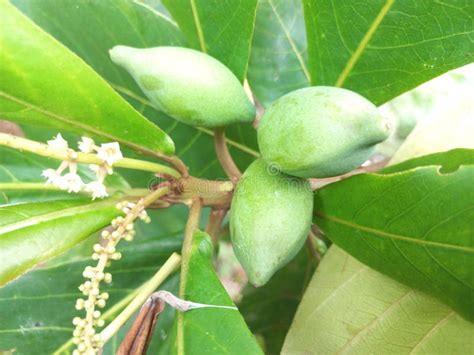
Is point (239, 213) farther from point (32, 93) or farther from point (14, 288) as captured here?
point (14, 288)

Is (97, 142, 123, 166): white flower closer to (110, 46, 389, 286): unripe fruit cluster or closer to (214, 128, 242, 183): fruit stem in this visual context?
(110, 46, 389, 286): unripe fruit cluster

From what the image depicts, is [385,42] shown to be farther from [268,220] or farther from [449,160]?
[268,220]

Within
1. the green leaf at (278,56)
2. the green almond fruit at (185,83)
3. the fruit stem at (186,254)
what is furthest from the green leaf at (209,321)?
the green leaf at (278,56)

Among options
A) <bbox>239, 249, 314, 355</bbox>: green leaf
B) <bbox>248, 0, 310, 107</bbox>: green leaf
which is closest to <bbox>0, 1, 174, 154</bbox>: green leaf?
<bbox>248, 0, 310, 107</bbox>: green leaf

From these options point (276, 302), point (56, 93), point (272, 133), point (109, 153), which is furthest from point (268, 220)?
point (276, 302)

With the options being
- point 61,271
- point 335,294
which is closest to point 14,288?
point 61,271
